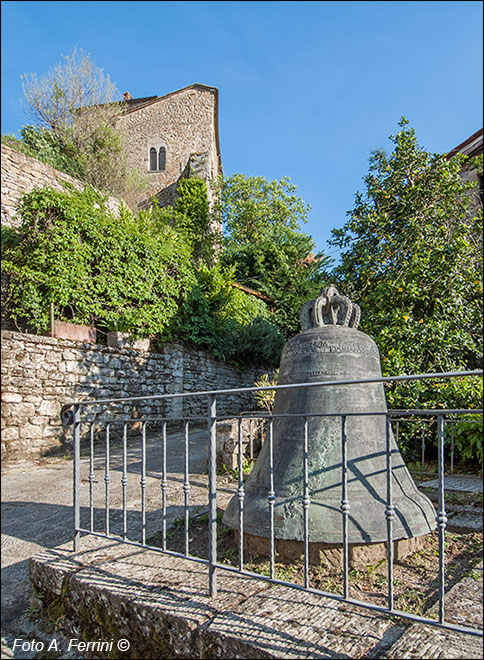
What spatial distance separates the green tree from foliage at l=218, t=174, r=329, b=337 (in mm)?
5339

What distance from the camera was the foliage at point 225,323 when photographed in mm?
11453

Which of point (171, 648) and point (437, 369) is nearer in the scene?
point (171, 648)

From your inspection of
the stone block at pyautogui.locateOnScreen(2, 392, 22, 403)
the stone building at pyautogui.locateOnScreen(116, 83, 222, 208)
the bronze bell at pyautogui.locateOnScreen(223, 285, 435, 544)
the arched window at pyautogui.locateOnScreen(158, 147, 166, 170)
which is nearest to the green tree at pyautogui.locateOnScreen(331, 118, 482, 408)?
the bronze bell at pyautogui.locateOnScreen(223, 285, 435, 544)

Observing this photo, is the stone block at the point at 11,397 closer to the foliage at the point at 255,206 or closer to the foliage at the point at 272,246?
the foliage at the point at 272,246

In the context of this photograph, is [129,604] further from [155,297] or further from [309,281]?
[309,281]

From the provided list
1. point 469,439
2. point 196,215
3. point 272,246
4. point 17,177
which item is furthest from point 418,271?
point 196,215

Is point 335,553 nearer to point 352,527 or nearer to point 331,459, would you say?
point 352,527

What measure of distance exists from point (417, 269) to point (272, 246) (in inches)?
429

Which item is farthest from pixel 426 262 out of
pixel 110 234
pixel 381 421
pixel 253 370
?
pixel 253 370

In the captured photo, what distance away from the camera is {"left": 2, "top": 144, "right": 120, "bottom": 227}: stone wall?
34.4 feet

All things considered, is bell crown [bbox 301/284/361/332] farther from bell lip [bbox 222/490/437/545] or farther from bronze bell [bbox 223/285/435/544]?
bell lip [bbox 222/490/437/545]

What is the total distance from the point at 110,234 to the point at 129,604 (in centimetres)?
813

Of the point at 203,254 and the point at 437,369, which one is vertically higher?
the point at 203,254

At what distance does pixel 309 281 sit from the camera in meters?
16.8
